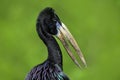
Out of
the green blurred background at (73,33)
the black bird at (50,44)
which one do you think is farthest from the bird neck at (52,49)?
the green blurred background at (73,33)

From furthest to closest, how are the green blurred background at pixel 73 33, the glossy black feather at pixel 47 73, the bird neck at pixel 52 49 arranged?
the green blurred background at pixel 73 33, the bird neck at pixel 52 49, the glossy black feather at pixel 47 73

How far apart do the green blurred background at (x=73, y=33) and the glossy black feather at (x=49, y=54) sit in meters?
9.67

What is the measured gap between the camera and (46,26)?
52.1 ft

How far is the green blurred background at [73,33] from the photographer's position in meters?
26.4

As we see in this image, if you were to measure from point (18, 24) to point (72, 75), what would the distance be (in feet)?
12.1

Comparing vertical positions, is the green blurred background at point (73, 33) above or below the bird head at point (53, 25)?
below

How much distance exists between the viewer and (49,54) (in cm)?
1585

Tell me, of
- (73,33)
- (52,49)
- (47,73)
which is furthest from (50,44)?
(73,33)

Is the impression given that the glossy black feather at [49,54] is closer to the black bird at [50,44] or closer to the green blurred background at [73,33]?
the black bird at [50,44]

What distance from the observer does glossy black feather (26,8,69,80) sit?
15.6 meters

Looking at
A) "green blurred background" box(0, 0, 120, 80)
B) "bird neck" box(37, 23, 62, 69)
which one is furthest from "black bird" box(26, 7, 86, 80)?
"green blurred background" box(0, 0, 120, 80)

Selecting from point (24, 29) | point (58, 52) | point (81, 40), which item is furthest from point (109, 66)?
point (58, 52)

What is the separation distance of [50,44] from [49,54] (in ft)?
0.55

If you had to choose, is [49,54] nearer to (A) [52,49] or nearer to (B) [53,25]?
(A) [52,49]
